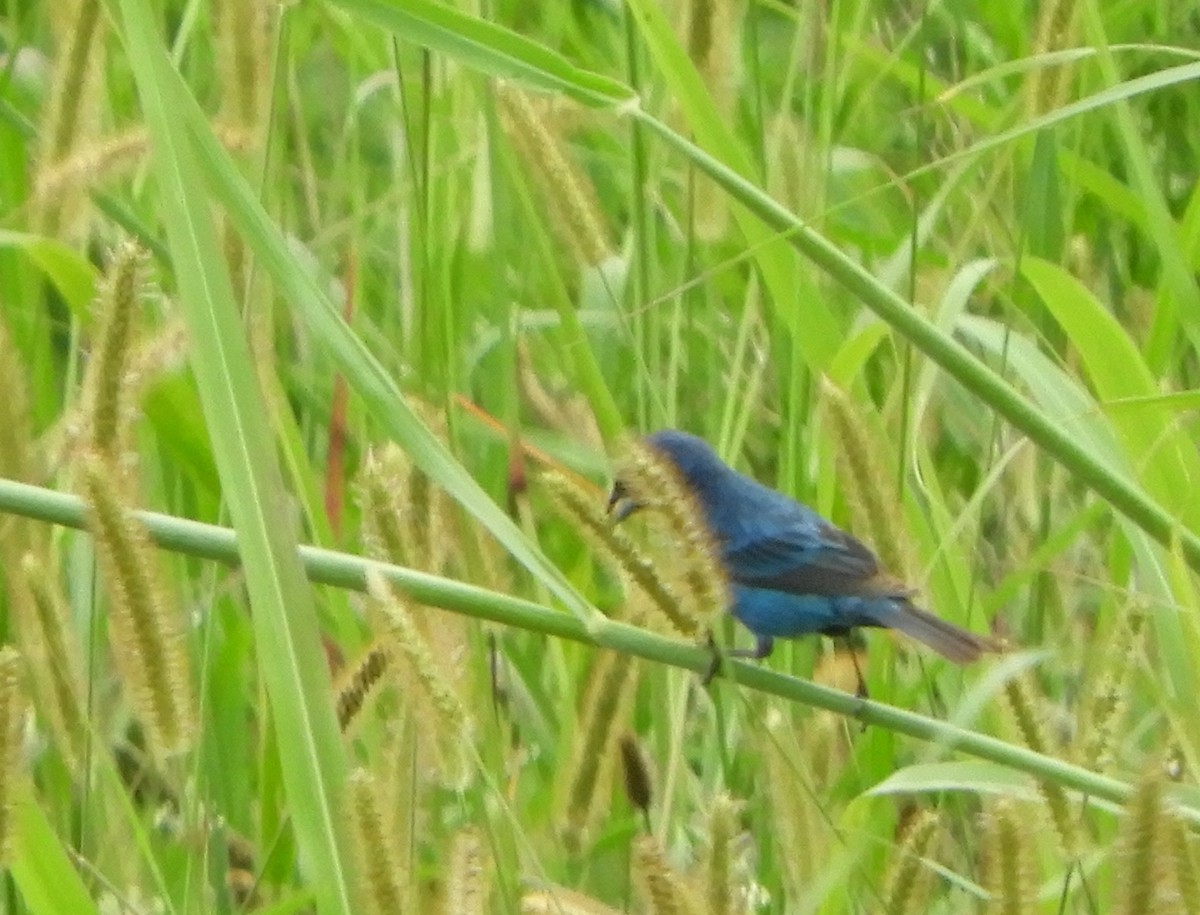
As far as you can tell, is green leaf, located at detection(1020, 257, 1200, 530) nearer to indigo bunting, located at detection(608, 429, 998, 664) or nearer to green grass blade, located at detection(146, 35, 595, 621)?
indigo bunting, located at detection(608, 429, 998, 664)

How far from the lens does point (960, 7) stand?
9.05 feet

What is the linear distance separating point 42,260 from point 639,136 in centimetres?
55

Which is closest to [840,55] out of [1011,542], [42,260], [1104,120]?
[1104,120]

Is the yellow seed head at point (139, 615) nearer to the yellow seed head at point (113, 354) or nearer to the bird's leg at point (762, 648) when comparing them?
the yellow seed head at point (113, 354)

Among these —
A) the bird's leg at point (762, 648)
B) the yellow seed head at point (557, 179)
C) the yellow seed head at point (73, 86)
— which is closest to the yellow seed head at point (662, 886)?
the yellow seed head at point (557, 179)

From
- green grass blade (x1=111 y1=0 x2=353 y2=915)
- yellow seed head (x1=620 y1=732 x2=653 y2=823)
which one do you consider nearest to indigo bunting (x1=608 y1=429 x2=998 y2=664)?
yellow seed head (x1=620 y1=732 x2=653 y2=823)

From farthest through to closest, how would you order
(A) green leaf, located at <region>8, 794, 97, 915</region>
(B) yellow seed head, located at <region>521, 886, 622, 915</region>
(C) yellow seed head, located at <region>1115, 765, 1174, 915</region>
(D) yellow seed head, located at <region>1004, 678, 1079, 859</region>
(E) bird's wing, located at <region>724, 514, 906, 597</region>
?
(E) bird's wing, located at <region>724, 514, 906, 597</region> < (A) green leaf, located at <region>8, 794, 97, 915</region> < (D) yellow seed head, located at <region>1004, 678, 1079, 859</region> < (B) yellow seed head, located at <region>521, 886, 622, 915</region> < (C) yellow seed head, located at <region>1115, 765, 1174, 915</region>

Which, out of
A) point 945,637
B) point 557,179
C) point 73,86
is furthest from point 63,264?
point 945,637

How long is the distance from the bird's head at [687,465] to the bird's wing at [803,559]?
8cm

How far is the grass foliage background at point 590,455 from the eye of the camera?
50.4 inches

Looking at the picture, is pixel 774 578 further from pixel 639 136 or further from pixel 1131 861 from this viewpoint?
pixel 1131 861

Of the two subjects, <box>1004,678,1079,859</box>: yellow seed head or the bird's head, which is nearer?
<box>1004,678,1079,859</box>: yellow seed head

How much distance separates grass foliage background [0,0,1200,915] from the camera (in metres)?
A: 1.28

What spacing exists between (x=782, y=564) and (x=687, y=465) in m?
0.23
